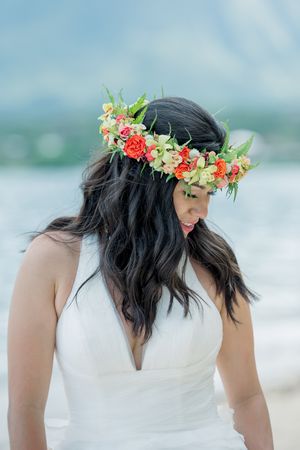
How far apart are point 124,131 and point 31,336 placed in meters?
0.64

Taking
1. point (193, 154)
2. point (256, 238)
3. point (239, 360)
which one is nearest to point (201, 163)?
point (193, 154)

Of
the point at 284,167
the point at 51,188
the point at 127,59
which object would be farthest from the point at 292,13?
the point at 51,188

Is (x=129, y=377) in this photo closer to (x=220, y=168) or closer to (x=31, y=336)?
(x=31, y=336)

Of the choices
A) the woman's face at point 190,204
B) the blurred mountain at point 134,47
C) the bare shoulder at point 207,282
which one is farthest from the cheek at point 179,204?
the blurred mountain at point 134,47

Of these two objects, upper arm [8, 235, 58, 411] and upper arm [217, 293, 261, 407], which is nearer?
upper arm [8, 235, 58, 411]

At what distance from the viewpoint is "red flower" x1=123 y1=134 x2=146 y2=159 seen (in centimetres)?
248

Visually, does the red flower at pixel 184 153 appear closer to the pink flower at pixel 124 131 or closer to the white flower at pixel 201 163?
the white flower at pixel 201 163

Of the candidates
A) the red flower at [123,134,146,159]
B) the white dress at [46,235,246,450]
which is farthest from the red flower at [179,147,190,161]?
the white dress at [46,235,246,450]

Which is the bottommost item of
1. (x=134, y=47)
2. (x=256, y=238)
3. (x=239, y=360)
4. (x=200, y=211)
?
(x=256, y=238)

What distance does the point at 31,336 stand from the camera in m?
2.36

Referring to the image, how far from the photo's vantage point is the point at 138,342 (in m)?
2.47

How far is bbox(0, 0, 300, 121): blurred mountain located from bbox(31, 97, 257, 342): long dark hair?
2408 centimetres

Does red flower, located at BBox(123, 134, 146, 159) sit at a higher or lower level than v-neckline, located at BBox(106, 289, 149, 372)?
higher

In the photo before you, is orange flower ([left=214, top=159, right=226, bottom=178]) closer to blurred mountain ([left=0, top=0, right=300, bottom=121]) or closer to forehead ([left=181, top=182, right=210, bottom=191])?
forehead ([left=181, top=182, right=210, bottom=191])
